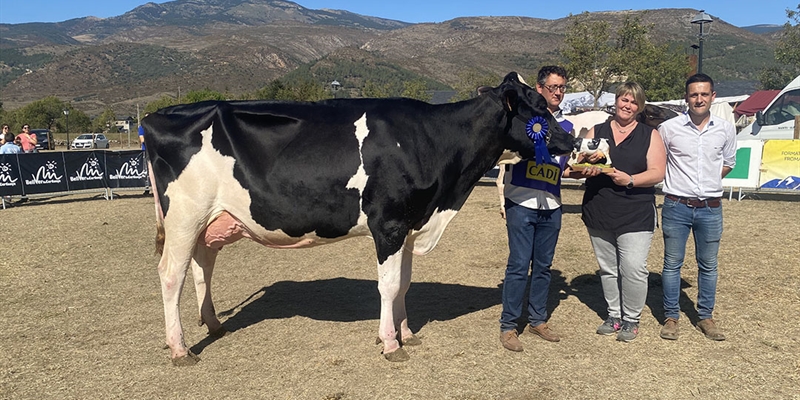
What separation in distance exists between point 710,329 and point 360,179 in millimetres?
3586

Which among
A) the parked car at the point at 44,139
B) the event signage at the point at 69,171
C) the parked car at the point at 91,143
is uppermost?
the event signage at the point at 69,171

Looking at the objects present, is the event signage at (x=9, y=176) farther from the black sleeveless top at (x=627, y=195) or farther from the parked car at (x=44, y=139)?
the parked car at (x=44, y=139)

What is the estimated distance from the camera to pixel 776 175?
1430 cm

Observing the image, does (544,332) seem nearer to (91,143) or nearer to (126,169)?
(126,169)

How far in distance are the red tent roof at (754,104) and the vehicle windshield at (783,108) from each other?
13577 millimetres

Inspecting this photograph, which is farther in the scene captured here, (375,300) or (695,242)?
(375,300)

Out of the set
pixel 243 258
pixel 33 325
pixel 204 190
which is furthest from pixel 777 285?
pixel 33 325

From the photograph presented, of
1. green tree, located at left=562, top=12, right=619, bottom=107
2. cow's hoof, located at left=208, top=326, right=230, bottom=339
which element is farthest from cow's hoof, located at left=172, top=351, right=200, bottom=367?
green tree, located at left=562, top=12, right=619, bottom=107

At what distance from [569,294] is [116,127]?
89.1 metres

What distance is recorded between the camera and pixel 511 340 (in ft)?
16.8

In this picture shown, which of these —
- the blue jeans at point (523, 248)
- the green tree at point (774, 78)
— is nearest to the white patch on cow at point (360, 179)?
the blue jeans at point (523, 248)

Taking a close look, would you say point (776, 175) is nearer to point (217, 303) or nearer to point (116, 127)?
point (217, 303)

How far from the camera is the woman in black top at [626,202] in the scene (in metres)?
4.95

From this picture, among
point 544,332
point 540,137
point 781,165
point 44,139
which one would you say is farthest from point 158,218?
point 44,139
